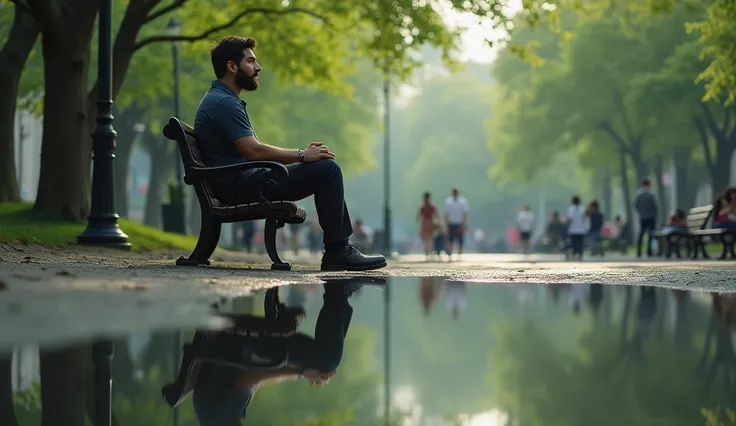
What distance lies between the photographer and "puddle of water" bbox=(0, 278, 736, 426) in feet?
9.54

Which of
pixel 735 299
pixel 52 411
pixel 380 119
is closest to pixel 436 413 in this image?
pixel 52 411

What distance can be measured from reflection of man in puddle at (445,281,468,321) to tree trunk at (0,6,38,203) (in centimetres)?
1100

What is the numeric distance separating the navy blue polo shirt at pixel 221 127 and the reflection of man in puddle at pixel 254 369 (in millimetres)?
4002

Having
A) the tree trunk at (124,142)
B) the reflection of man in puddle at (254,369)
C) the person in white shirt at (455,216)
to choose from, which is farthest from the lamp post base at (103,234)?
the tree trunk at (124,142)

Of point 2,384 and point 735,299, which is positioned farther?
point 735,299

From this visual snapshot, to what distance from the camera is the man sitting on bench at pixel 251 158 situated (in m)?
8.97

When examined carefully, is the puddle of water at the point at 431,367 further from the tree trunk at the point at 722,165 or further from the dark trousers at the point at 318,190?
the tree trunk at the point at 722,165

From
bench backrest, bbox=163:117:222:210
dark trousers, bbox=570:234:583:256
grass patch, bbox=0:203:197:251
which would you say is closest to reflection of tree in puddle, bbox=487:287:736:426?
bench backrest, bbox=163:117:222:210

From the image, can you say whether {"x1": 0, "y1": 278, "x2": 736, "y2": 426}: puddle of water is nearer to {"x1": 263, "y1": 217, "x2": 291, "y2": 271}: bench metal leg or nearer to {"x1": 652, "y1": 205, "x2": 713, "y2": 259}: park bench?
{"x1": 263, "y1": 217, "x2": 291, "y2": 271}: bench metal leg

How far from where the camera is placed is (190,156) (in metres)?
9.14

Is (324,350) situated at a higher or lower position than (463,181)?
lower

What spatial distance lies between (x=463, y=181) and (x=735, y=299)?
251 feet

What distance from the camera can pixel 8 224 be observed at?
14664mm

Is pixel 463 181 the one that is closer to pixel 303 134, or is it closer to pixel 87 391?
pixel 303 134
